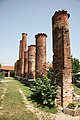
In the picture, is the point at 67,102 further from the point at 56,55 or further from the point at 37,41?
the point at 37,41

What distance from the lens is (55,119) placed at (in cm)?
757

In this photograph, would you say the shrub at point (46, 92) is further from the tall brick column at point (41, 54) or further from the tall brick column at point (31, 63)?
the tall brick column at point (31, 63)

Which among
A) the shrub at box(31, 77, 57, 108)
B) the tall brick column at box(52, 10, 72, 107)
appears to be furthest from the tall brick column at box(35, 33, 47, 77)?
the tall brick column at box(52, 10, 72, 107)

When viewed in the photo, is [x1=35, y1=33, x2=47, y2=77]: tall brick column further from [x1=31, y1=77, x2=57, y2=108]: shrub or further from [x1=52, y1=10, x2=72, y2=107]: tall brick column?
[x1=52, y1=10, x2=72, y2=107]: tall brick column

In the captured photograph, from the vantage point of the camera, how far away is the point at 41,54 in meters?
16.5

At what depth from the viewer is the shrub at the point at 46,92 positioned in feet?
31.1

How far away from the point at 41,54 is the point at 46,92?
23.6ft

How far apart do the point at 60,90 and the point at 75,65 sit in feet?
76.1

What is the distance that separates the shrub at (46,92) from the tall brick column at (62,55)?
0.49 metres

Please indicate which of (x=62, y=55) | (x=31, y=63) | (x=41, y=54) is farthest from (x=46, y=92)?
(x=31, y=63)

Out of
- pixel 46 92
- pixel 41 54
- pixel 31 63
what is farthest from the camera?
pixel 31 63

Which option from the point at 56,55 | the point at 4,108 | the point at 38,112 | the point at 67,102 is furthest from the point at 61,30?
the point at 4,108

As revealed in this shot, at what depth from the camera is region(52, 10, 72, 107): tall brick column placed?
9784 mm

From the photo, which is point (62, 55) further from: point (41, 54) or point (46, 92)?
point (41, 54)
